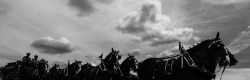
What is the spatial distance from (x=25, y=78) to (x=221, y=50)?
1732cm

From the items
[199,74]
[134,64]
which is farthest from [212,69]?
[134,64]

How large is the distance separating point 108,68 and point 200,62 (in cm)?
718

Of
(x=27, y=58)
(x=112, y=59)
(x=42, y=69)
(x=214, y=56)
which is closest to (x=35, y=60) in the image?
(x=27, y=58)

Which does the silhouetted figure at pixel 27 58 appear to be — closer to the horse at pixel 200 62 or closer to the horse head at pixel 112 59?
the horse head at pixel 112 59

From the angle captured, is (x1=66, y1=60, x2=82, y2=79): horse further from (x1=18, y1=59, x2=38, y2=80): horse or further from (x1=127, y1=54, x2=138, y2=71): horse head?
(x1=127, y1=54, x2=138, y2=71): horse head

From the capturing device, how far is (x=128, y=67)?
48.9 ft

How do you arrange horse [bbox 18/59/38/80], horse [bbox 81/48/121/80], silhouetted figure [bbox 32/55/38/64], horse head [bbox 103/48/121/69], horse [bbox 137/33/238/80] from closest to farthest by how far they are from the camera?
horse [bbox 137/33/238/80] → horse [bbox 81/48/121/80] → horse head [bbox 103/48/121/69] → horse [bbox 18/59/38/80] → silhouetted figure [bbox 32/55/38/64]

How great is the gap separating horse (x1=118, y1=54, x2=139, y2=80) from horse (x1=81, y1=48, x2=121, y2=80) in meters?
0.37

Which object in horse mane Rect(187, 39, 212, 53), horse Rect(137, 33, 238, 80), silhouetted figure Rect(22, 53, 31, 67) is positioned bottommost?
horse Rect(137, 33, 238, 80)

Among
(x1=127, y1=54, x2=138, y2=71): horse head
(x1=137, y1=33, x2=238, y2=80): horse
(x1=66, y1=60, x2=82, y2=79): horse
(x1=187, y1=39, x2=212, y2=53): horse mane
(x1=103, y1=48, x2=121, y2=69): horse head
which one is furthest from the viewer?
(x1=66, y1=60, x2=82, y2=79): horse

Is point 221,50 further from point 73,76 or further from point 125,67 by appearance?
point 73,76

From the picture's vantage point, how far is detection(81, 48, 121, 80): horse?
1459 cm

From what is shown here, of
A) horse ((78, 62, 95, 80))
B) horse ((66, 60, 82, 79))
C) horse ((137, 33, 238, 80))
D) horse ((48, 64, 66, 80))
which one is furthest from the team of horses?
horse ((48, 64, 66, 80))

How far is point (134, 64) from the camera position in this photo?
14555 millimetres
